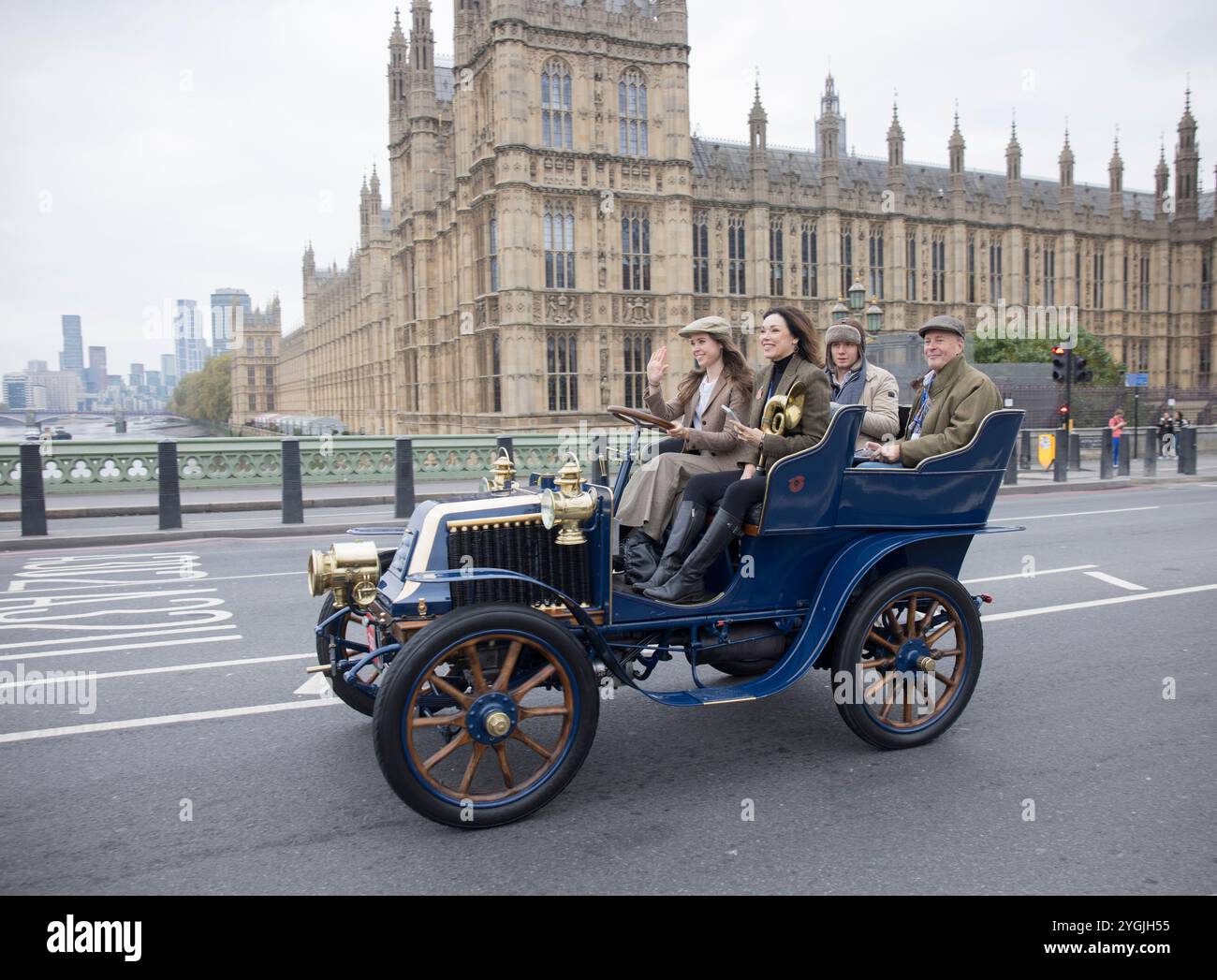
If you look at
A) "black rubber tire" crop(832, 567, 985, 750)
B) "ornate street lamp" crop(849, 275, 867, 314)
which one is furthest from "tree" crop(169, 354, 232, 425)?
"black rubber tire" crop(832, 567, 985, 750)

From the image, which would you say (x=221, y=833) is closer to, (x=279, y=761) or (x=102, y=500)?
(x=279, y=761)

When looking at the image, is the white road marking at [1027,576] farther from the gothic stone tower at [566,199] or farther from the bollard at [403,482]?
the gothic stone tower at [566,199]

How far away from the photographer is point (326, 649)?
4.77 meters

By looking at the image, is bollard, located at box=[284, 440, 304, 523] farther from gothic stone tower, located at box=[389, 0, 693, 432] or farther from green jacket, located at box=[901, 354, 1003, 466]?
gothic stone tower, located at box=[389, 0, 693, 432]

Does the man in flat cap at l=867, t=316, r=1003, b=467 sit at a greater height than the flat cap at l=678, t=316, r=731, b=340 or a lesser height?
lesser

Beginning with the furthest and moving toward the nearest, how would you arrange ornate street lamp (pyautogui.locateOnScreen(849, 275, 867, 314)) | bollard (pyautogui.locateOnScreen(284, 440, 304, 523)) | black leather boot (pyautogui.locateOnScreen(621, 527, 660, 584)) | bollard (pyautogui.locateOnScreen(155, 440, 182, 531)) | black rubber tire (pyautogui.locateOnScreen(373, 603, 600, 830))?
ornate street lamp (pyautogui.locateOnScreen(849, 275, 867, 314)) < bollard (pyautogui.locateOnScreen(284, 440, 304, 523)) < bollard (pyautogui.locateOnScreen(155, 440, 182, 531)) < black leather boot (pyautogui.locateOnScreen(621, 527, 660, 584)) < black rubber tire (pyautogui.locateOnScreen(373, 603, 600, 830))

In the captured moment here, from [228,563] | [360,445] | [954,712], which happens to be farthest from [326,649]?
[360,445]

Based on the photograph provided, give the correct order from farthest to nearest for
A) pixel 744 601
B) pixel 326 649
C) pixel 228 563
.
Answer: pixel 228 563, pixel 326 649, pixel 744 601

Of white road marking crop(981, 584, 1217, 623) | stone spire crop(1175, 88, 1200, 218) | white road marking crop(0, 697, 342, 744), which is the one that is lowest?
white road marking crop(0, 697, 342, 744)

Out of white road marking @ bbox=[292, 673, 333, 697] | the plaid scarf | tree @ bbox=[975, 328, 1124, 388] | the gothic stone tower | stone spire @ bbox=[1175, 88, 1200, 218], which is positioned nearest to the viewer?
the plaid scarf

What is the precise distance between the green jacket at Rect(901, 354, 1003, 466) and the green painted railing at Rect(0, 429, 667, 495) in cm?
956

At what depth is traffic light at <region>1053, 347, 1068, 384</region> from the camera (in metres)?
22.0
